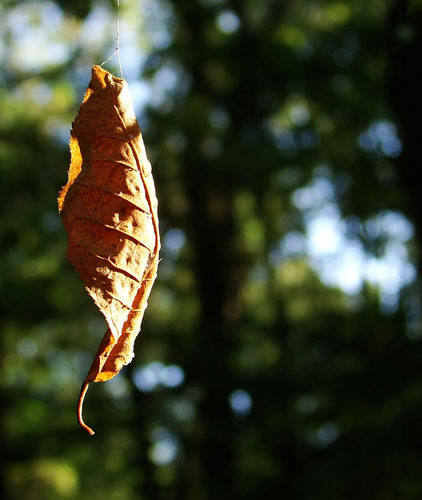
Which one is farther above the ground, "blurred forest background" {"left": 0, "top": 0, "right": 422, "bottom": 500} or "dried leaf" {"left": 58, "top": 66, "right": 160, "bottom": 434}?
"blurred forest background" {"left": 0, "top": 0, "right": 422, "bottom": 500}

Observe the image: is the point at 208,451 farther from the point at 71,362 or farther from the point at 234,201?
the point at 71,362

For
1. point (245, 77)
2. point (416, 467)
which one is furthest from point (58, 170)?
point (416, 467)

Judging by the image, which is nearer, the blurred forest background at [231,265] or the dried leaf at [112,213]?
the dried leaf at [112,213]

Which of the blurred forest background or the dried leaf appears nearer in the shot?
the dried leaf

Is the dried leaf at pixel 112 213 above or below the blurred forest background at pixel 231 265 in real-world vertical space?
below
